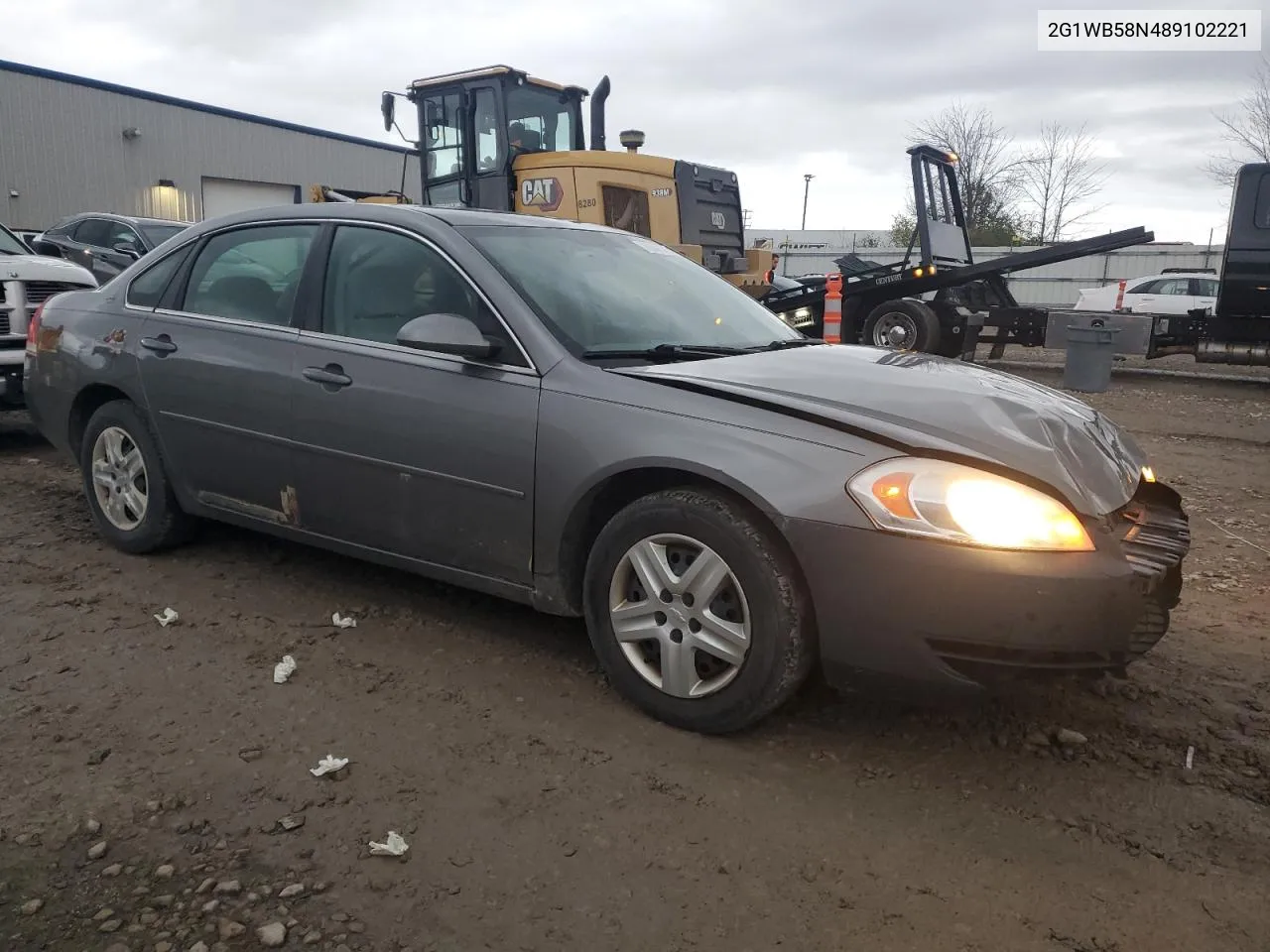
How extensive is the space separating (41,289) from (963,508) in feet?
23.9

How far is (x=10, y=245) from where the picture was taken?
332 inches

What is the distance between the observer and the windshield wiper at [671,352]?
3.44 m

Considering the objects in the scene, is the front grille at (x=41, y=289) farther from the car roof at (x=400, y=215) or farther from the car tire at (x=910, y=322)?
the car tire at (x=910, y=322)

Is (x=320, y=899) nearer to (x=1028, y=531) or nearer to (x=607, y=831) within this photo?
(x=607, y=831)

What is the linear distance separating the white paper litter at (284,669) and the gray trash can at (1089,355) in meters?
10.6

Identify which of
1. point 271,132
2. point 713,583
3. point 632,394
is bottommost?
point 713,583

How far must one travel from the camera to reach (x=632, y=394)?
3.18 meters

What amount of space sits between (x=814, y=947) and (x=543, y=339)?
6.66ft

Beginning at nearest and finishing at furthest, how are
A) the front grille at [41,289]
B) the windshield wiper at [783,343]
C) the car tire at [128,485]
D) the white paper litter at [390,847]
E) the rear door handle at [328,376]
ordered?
the white paper litter at [390,847] < the rear door handle at [328,376] < the windshield wiper at [783,343] < the car tire at [128,485] < the front grille at [41,289]

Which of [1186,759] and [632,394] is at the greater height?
[632,394]

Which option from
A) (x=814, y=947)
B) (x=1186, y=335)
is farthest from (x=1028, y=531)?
(x=1186, y=335)

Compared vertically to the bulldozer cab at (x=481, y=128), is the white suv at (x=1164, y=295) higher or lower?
lower

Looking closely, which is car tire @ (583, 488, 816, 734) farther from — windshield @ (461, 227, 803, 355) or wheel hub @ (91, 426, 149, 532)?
wheel hub @ (91, 426, 149, 532)

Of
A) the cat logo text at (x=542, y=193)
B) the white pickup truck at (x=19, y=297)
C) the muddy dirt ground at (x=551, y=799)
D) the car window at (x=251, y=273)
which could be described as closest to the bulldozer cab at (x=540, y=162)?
the cat logo text at (x=542, y=193)
